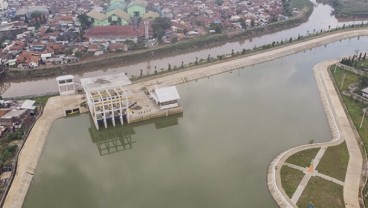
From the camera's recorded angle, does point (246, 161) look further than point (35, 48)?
No

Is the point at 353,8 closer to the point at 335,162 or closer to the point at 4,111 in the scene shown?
the point at 335,162

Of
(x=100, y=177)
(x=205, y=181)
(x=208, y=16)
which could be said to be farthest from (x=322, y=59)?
(x=100, y=177)

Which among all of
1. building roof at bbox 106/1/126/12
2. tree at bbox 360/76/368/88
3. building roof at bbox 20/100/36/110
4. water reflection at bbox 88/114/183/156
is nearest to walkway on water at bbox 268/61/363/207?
tree at bbox 360/76/368/88

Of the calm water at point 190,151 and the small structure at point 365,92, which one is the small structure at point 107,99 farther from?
the small structure at point 365,92

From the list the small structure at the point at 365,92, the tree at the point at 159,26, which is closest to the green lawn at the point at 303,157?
the small structure at the point at 365,92

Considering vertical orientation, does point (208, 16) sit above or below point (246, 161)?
above

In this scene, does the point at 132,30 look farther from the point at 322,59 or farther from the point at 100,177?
the point at 100,177
